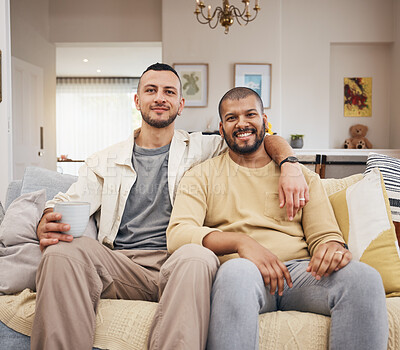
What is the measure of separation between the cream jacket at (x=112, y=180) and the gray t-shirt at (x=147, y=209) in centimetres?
3

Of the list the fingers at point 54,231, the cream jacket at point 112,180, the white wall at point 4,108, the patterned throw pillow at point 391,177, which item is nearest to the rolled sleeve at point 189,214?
the cream jacket at point 112,180

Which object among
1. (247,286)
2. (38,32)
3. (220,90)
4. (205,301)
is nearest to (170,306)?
(205,301)

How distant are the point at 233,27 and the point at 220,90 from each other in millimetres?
822

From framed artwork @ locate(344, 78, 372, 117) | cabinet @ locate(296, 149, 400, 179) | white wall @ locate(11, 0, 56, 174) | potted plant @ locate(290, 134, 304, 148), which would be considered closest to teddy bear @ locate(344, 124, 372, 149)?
framed artwork @ locate(344, 78, 372, 117)

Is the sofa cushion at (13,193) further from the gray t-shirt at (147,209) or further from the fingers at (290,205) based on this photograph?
the fingers at (290,205)

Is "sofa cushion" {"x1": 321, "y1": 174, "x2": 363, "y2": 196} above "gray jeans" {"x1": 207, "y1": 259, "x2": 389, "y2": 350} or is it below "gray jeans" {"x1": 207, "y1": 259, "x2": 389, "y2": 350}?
above

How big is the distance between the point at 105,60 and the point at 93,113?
2.27 m

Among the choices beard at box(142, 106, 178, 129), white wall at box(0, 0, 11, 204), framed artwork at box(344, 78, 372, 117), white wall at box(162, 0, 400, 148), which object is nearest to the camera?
beard at box(142, 106, 178, 129)

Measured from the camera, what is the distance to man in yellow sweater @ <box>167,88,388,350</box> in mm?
1139

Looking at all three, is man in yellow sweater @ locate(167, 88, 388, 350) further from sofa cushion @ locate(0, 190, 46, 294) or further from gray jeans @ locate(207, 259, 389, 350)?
sofa cushion @ locate(0, 190, 46, 294)

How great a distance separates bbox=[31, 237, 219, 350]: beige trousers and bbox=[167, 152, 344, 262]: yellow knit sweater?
0.81ft

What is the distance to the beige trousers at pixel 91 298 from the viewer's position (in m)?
1.13

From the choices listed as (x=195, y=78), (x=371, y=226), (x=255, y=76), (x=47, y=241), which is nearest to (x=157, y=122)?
(x=47, y=241)

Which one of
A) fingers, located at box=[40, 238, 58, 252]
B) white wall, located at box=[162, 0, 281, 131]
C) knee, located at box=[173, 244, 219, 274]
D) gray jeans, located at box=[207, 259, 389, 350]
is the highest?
white wall, located at box=[162, 0, 281, 131]
